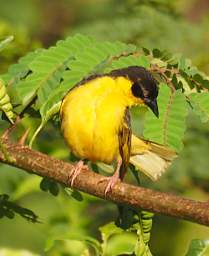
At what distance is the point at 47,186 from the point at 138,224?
1.73 ft

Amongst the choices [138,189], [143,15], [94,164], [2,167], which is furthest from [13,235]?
[138,189]

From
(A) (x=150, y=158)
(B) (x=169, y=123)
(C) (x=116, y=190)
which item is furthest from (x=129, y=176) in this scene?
(C) (x=116, y=190)

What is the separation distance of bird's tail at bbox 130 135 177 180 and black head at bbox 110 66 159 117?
0.20 metres

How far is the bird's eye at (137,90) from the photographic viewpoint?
3377 mm

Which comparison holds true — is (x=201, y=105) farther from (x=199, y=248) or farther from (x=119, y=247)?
(x=119, y=247)

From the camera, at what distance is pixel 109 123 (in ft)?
11.1

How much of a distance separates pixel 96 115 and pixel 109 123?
0.06m

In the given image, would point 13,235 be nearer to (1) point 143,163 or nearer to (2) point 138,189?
(1) point 143,163

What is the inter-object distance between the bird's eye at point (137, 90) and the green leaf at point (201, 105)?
41cm

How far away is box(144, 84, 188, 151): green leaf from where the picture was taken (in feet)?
9.62

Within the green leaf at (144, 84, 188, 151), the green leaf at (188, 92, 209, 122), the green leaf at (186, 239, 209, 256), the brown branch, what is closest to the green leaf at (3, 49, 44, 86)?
the brown branch

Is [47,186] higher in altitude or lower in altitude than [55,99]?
lower

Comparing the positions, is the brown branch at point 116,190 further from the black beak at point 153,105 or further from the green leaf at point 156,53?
the green leaf at point 156,53

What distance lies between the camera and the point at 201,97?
2982 mm
